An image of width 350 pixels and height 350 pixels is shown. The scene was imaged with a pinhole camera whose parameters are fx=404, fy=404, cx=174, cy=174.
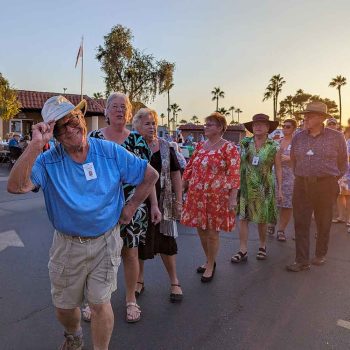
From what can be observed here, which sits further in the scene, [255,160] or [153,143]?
[255,160]

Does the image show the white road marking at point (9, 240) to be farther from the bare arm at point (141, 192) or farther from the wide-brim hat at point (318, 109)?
the wide-brim hat at point (318, 109)

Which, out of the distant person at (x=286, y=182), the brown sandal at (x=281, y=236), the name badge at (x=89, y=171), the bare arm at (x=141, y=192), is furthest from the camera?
the distant person at (x=286, y=182)

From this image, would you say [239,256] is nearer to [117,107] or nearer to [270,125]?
[270,125]

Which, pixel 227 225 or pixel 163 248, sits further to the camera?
pixel 227 225

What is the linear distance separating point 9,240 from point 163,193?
3336 mm

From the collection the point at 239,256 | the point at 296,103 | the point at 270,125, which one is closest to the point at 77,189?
the point at 239,256

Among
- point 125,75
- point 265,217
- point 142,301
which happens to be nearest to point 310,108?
point 265,217

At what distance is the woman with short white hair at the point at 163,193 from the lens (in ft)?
12.5

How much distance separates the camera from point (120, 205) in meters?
2.63

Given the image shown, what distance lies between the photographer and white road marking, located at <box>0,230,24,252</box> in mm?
5777

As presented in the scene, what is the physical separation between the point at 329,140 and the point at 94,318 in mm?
3696

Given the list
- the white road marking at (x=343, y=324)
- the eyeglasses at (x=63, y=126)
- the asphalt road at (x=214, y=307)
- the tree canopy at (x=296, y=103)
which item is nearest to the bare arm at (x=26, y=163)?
the eyeglasses at (x=63, y=126)

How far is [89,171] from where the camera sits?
2383mm

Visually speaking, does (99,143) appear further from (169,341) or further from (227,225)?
(227,225)
